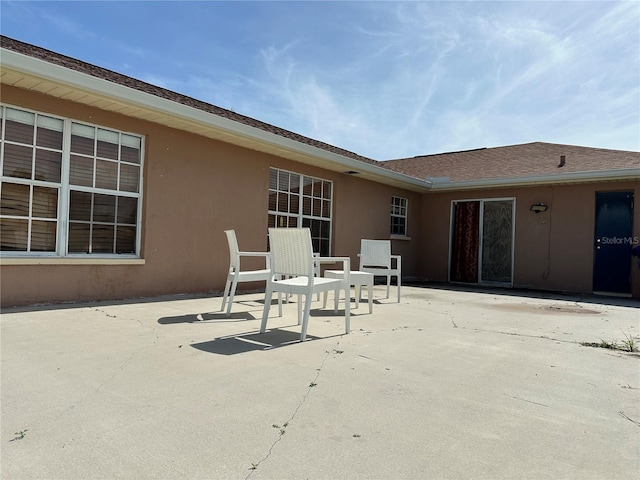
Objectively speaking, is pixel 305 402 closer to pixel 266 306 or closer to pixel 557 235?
pixel 266 306

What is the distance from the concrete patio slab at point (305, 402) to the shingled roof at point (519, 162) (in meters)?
6.62

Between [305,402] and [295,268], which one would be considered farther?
[295,268]

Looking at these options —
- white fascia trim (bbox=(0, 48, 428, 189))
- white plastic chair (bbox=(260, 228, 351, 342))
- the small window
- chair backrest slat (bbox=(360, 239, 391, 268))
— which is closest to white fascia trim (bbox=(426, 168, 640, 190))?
the small window

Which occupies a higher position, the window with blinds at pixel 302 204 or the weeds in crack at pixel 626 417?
the window with blinds at pixel 302 204

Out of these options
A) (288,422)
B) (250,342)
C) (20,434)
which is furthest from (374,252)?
(20,434)

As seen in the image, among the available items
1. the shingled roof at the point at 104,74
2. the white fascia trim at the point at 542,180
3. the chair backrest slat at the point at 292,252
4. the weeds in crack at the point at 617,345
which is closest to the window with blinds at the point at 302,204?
the shingled roof at the point at 104,74

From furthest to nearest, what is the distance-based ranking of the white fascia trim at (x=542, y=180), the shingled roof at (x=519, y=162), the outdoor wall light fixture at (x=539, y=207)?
1. the outdoor wall light fixture at (x=539, y=207)
2. the shingled roof at (x=519, y=162)
3. the white fascia trim at (x=542, y=180)

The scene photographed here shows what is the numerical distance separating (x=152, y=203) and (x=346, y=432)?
4926 mm

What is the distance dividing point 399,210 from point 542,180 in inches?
136

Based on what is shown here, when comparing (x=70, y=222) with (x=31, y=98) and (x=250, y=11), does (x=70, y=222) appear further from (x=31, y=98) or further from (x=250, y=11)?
(x=250, y=11)

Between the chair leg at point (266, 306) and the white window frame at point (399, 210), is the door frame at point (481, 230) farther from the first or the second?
the chair leg at point (266, 306)

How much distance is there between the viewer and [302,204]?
28.2 ft

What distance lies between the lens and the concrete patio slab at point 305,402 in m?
1.64

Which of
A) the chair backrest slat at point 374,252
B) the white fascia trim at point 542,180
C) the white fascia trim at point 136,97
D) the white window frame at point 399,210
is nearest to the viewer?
the white fascia trim at point 136,97
